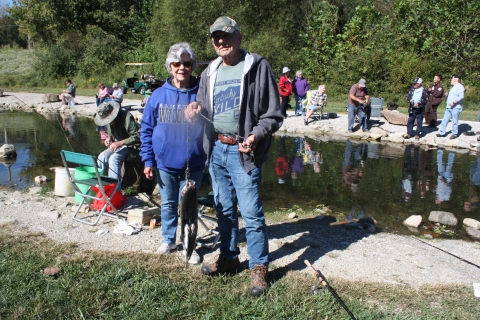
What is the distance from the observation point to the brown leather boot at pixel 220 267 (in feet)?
13.2

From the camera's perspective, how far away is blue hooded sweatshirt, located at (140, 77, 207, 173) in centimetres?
422

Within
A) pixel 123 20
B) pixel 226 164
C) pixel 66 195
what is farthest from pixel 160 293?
pixel 123 20

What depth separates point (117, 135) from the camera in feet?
20.9

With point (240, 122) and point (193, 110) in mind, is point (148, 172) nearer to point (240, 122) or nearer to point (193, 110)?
point (193, 110)

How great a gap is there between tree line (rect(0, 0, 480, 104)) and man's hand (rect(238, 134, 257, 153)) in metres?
21.2

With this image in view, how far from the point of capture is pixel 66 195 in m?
6.77

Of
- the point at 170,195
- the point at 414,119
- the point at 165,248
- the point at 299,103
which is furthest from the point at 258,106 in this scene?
the point at 299,103

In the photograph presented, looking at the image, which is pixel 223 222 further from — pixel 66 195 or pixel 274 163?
pixel 274 163

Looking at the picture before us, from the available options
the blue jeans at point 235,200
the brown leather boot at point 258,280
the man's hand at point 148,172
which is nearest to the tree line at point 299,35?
the man's hand at point 148,172

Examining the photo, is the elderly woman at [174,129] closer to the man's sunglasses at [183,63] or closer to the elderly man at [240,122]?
the man's sunglasses at [183,63]

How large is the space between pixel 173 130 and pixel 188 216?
88cm

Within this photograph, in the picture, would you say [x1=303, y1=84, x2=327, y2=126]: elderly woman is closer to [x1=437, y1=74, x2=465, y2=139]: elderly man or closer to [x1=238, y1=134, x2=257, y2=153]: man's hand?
[x1=437, y1=74, x2=465, y2=139]: elderly man

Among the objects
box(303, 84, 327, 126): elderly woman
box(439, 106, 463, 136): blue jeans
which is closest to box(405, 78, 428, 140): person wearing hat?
box(439, 106, 463, 136): blue jeans

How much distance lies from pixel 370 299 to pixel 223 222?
4.59 feet
